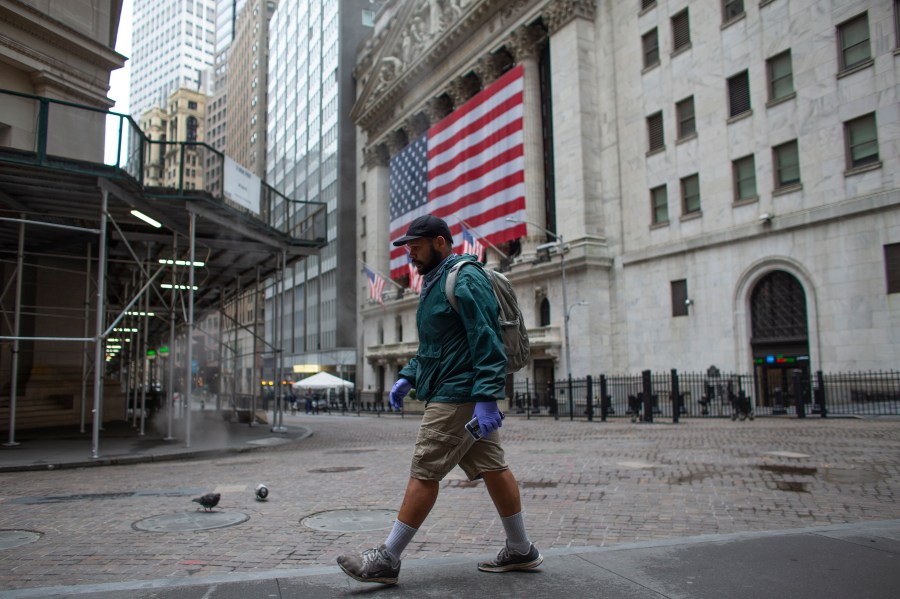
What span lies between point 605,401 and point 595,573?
18762 mm

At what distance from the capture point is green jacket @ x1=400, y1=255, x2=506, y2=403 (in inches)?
137

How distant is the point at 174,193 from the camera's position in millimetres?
12859

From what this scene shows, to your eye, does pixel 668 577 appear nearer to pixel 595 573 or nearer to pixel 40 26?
pixel 595 573

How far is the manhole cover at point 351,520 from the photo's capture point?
5.40 metres

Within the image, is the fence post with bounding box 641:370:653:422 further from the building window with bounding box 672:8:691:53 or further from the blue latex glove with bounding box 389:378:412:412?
the building window with bounding box 672:8:691:53

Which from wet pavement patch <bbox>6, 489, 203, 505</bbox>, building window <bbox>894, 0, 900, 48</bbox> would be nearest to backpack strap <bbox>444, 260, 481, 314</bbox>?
wet pavement patch <bbox>6, 489, 203, 505</bbox>

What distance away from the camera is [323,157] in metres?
75.2

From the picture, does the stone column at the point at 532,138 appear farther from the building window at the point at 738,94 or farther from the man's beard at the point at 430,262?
the man's beard at the point at 430,262

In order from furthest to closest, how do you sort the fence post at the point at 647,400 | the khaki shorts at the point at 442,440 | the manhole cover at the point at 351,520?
the fence post at the point at 647,400, the manhole cover at the point at 351,520, the khaki shorts at the point at 442,440

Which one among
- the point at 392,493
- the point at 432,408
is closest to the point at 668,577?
the point at 432,408

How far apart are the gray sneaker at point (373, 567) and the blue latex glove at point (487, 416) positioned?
83 centimetres

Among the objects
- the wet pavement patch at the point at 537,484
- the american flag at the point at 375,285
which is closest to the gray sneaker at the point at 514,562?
the wet pavement patch at the point at 537,484

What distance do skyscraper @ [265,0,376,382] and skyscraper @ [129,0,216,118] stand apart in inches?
3392

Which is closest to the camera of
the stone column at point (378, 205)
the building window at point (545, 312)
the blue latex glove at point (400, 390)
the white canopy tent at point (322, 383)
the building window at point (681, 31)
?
the blue latex glove at point (400, 390)
